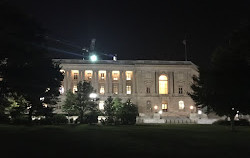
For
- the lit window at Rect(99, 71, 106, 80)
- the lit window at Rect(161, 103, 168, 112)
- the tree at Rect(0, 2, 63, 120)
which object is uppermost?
the lit window at Rect(99, 71, 106, 80)

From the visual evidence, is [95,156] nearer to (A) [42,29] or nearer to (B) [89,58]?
(A) [42,29]

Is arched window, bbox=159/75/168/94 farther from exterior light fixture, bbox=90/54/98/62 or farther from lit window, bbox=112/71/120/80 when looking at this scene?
exterior light fixture, bbox=90/54/98/62

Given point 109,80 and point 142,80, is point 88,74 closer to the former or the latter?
point 109,80

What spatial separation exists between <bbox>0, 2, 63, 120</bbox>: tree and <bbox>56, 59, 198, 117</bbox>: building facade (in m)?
68.8

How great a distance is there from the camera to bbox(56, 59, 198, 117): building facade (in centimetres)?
9581

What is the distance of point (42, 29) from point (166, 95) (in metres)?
75.8

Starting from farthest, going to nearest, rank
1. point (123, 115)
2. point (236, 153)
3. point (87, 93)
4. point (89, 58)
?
point (89, 58) < point (87, 93) < point (123, 115) < point (236, 153)

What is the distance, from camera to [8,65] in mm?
24281

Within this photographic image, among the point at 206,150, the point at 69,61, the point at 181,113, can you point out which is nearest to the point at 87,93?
the point at 206,150

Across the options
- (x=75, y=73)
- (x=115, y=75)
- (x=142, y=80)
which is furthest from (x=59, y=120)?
(x=142, y=80)

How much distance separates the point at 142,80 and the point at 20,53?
7598 cm

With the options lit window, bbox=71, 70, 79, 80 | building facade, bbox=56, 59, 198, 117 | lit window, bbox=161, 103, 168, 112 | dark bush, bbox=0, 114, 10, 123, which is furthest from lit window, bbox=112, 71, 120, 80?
dark bush, bbox=0, 114, 10, 123

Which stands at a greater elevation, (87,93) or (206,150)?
(87,93)

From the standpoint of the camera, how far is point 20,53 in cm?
2342
